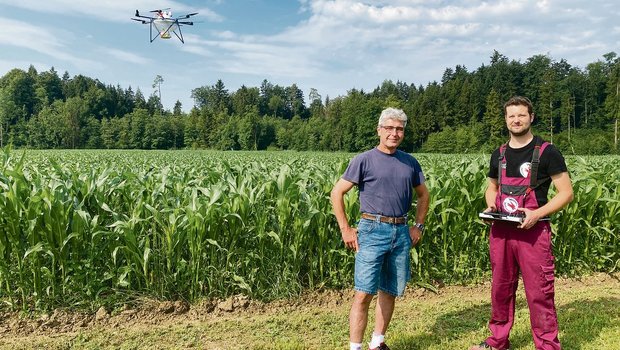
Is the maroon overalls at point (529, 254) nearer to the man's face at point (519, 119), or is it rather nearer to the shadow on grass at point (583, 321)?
the man's face at point (519, 119)

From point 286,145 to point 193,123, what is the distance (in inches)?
916

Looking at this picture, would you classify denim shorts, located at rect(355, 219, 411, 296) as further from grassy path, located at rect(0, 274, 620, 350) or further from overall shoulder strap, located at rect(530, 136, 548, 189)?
overall shoulder strap, located at rect(530, 136, 548, 189)

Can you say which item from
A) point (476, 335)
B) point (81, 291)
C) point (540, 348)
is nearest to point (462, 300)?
point (476, 335)

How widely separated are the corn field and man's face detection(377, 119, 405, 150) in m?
1.70

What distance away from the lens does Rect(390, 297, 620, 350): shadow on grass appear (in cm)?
387

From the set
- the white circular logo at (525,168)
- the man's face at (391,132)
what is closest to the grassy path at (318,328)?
the white circular logo at (525,168)

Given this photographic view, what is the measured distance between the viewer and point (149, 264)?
453cm

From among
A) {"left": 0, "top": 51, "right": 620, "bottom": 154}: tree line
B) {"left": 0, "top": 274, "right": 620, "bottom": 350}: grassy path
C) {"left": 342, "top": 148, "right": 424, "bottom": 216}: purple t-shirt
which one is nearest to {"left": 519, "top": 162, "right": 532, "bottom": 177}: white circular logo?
{"left": 342, "top": 148, "right": 424, "bottom": 216}: purple t-shirt

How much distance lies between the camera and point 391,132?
10.6 ft

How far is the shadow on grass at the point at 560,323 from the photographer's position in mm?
3871

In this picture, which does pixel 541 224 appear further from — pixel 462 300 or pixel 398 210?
pixel 462 300

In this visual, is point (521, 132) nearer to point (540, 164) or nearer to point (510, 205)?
point (540, 164)

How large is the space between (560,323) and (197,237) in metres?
3.78

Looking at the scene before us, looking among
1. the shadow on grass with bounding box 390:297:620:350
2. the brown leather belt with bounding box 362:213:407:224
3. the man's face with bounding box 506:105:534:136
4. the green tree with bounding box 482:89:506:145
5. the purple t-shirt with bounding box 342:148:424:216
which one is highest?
the green tree with bounding box 482:89:506:145
